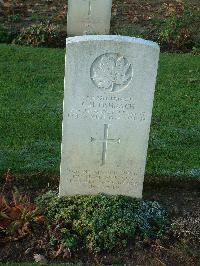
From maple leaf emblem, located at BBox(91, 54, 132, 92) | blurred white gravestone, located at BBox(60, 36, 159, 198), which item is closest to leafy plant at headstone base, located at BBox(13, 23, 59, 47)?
blurred white gravestone, located at BBox(60, 36, 159, 198)

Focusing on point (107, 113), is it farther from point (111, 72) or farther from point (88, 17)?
point (88, 17)

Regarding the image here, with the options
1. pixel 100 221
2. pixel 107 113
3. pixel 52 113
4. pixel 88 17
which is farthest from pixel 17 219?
pixel 88 17

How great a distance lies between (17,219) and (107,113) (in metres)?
1.32

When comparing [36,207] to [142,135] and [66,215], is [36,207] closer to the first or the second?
[66,215]

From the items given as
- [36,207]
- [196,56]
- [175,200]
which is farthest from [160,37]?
[36,207]

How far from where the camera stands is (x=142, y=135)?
5.77m

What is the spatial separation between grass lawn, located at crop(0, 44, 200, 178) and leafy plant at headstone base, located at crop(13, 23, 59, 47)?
449 mm

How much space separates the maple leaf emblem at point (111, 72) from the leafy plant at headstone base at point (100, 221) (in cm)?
116

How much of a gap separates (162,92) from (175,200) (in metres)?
3.21

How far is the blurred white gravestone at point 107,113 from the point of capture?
5.39 meters

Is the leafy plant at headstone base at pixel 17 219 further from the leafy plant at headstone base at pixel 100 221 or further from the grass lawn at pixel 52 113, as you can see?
the grass lawn at pixel 52 113

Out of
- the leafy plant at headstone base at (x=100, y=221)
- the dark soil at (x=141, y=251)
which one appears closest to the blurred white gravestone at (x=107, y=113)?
the leafy plant at headstone base at (x=100, y=221)

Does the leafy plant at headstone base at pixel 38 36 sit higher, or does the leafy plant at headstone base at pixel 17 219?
the leafy plant at headstone base at pixel 38 36

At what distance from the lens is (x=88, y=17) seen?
37.6 ft
